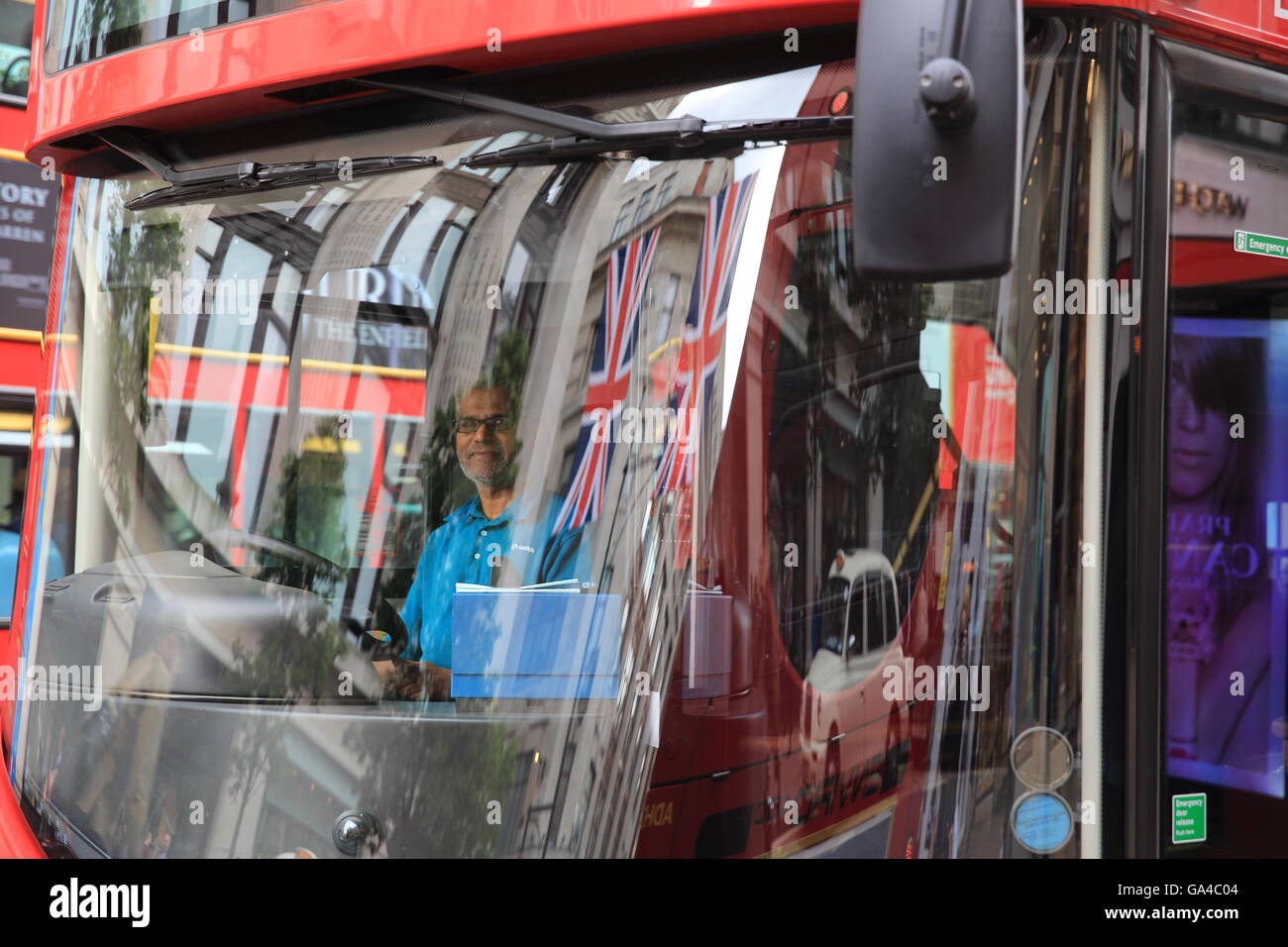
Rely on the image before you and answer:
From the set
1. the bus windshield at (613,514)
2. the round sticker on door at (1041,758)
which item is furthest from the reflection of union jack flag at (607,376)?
the round sticker on door at (1041,758)

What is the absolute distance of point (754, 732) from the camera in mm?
1891

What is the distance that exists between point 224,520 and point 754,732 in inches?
39.8

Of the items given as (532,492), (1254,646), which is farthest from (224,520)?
(1254,646)

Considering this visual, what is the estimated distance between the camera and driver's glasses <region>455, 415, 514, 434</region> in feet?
6.50

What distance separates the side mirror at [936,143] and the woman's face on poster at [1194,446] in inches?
20.6

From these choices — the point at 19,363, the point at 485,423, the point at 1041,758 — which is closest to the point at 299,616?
the point at 485,423

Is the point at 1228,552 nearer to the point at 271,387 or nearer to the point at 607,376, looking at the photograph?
the point at 607,376

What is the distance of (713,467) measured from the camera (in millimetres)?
1878

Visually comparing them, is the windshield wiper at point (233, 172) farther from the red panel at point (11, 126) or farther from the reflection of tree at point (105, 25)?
the red panel at point (11, 126)

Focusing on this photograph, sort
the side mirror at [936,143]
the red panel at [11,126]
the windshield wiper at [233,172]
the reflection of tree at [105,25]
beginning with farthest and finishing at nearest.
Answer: the red panel at [11,126] → the reflection of tree at [105,25] → the windshield wiper at [233,172] → the side mirror at [936,143]

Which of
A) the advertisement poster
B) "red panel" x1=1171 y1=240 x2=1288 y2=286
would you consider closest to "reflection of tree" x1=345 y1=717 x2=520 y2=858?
the advertisement poster

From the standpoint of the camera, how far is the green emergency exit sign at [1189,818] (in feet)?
5.99

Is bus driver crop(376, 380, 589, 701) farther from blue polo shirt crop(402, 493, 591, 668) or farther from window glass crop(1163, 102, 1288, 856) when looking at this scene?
window glass crop(1163, 102, 1288, 856)

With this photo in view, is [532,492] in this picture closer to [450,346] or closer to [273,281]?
[450,346]
